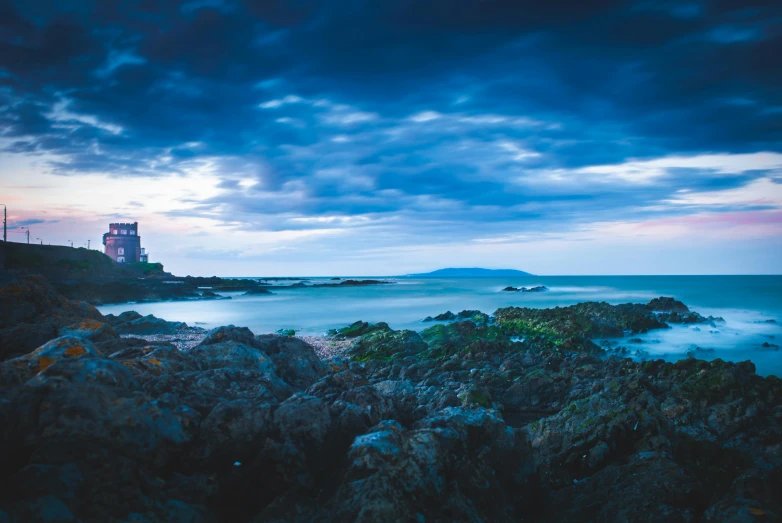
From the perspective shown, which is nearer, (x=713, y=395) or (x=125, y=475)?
(x=125, y=475)

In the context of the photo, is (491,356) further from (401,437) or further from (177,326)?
(177,326)

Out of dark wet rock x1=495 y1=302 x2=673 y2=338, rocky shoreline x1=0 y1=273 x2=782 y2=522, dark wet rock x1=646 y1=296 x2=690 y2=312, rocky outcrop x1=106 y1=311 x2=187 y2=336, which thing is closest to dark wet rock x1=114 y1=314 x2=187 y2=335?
rocky outcrop x1=106 y1=311 x2=187 y2=336

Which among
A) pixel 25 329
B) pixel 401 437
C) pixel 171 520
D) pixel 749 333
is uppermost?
pixel 25 329

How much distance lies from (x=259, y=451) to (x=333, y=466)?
666 mm

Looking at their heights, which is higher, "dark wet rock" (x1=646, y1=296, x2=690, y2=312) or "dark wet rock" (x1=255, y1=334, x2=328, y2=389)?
"dark wet rock" (x1=255, y1=334, x2=328, y2=389)

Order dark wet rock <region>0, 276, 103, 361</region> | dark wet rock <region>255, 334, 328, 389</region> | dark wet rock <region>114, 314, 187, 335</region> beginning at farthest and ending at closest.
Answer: dark wet rock <region>114, 314, 187, 335</region>, dark wet rock <region>0, 276, 103, 361</region>, dark wet rock <region>255, 334, 328, 389</region>

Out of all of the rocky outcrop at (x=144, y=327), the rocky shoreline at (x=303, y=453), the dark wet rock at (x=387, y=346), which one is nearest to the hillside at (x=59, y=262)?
the rocky outcrop at (x=144, y=327)

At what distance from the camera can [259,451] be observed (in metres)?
4.02

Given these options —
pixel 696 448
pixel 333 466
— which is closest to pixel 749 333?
pixel 696 448

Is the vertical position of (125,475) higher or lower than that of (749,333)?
higher

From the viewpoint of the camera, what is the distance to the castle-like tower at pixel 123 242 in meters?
110

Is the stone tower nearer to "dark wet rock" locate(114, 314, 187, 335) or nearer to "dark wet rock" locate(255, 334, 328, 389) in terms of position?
"dark wet rock" locate(114, 314, 187, 335)

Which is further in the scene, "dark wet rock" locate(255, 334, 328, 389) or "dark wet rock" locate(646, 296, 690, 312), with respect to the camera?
"dark wet rock" locate(646, 296, 690, 312)

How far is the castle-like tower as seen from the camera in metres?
110
